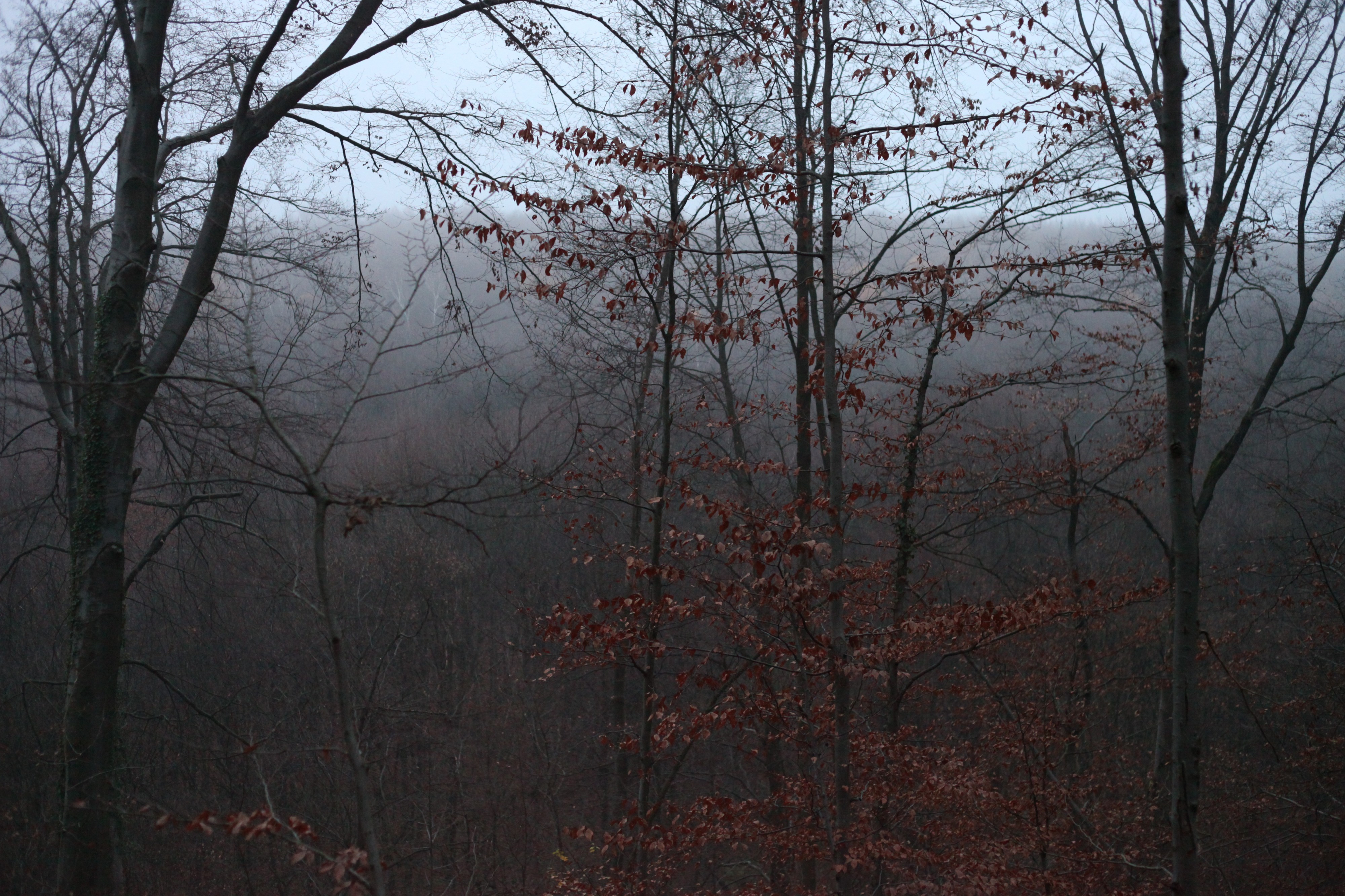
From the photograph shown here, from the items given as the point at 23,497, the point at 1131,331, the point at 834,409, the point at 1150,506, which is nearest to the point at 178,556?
the point at 23,497

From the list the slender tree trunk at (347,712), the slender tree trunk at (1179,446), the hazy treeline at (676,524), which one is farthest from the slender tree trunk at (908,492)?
the slender tree trunk at (347,712)

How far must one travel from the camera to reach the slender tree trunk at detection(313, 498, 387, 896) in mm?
3119

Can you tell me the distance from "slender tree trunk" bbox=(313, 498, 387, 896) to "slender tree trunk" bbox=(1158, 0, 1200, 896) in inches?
143

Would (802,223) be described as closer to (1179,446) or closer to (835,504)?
(835,504)

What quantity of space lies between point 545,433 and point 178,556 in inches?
505

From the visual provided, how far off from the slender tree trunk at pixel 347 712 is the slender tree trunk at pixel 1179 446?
11.9 ft

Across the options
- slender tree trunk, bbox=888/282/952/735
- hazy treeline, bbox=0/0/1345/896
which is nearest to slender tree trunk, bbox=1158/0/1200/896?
hazy treeline, bbox=0/0/1345/896

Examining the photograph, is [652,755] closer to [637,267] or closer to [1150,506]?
[637,267]

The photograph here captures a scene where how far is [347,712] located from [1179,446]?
395 cm

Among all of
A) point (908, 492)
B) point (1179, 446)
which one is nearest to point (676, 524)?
point (908, 492)

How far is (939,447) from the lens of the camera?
1226 cm

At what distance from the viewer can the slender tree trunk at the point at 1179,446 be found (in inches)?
173

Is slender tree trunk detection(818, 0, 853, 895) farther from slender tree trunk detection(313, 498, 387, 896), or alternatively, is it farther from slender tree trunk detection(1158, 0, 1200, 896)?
slender tree trunk detection(313, 498, 387, 896)

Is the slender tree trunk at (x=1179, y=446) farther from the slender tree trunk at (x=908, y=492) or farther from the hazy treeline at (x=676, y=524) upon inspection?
the slender tree trunk at (x=908, y=492)
